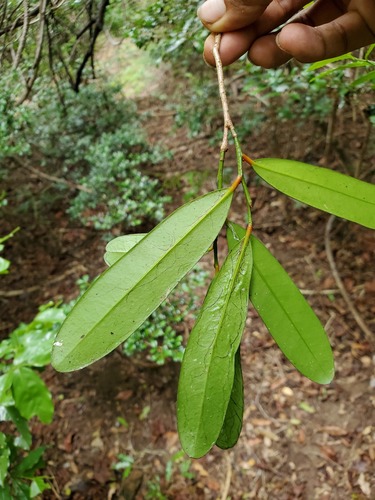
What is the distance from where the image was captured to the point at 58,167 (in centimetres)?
251

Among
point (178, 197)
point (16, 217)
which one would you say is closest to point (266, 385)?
point (178, 197)

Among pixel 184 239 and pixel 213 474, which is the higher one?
pixel 184 239

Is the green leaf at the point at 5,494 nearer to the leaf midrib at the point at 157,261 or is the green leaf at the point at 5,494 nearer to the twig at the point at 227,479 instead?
the twig at the point at 227,479

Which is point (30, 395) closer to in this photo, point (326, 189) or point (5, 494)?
point (5, 494)

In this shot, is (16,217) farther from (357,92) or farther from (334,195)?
(334,195)

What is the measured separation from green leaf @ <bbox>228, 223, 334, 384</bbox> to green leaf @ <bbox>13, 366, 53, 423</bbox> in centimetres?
84

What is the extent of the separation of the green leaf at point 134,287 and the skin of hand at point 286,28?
0.38 m

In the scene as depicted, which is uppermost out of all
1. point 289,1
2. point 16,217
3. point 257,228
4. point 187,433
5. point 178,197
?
point 289,1

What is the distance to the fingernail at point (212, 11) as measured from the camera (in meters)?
0.73

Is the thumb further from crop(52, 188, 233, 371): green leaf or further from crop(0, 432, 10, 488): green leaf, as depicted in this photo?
crop(0, 432, 10, 488): green leaf

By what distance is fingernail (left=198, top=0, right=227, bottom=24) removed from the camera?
2.41 ft

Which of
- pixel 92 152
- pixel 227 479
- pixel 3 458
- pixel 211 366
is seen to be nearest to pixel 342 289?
pixel 227 479

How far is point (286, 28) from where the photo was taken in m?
0.77

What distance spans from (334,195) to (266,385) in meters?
1.53
